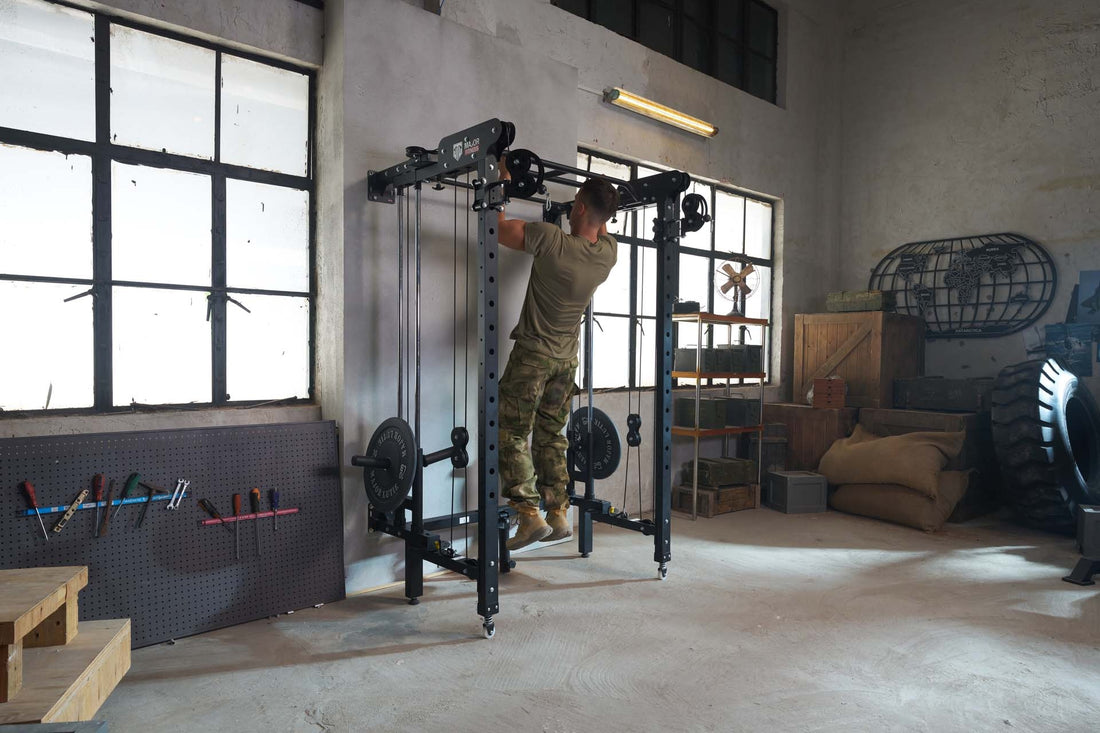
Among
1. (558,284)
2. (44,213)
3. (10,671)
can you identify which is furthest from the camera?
(558,284)

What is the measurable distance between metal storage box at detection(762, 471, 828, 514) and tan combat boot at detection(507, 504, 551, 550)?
3.10 metres

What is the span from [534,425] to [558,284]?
92 cm

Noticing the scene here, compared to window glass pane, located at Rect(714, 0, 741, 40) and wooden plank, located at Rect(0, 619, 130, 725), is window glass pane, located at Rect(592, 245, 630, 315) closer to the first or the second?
window glass pane, located at Rect(714, 0, 741, 40)

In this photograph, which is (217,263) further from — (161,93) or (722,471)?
(722,471)

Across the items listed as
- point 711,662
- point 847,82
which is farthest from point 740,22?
point 711,662

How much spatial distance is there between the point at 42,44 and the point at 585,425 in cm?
364

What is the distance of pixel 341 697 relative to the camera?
275cm

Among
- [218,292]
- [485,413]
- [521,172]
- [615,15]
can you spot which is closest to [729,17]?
[615,15]

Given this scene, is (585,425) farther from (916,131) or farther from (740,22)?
(916,131)

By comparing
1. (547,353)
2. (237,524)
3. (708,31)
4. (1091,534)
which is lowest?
(1091,534)

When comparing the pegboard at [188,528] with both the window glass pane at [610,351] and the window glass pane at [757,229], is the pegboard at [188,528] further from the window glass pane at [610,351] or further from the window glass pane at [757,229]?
the window glass pane at [757,229]

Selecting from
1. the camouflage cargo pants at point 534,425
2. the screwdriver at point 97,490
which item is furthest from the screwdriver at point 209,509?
the camouflage cargo pants at point 534,425

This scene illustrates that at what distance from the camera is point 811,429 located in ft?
21.9

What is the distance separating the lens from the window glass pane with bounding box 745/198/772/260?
24.2 ft
